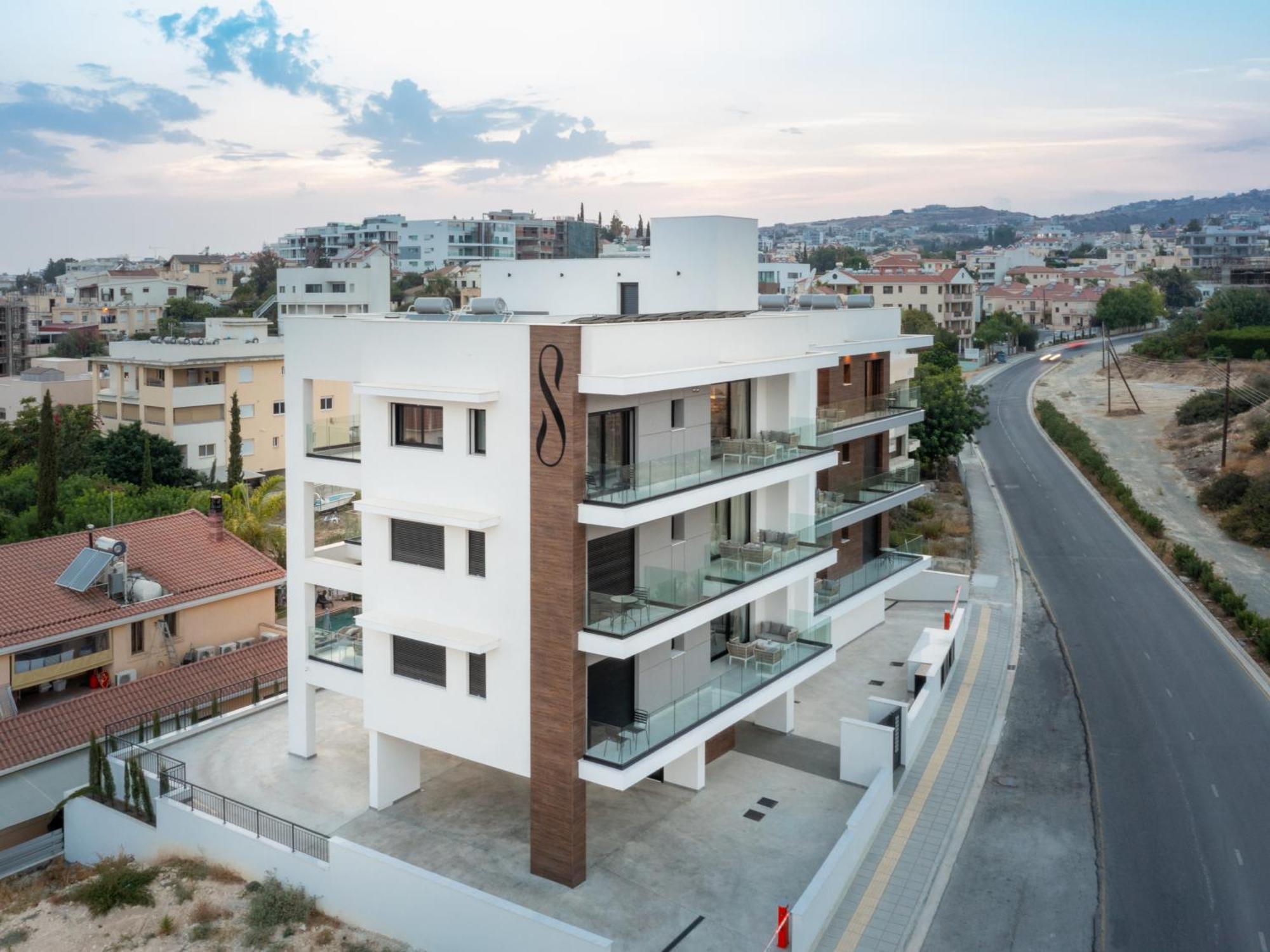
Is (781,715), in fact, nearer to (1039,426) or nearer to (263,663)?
(263,663)

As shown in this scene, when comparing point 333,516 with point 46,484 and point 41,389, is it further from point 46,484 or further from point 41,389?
point 41,389

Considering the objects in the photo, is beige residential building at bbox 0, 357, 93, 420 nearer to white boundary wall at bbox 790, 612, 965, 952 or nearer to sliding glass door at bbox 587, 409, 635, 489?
sliding glass door at bbox 587, 409, 635, 489

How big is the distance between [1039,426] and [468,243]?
85.6 meters

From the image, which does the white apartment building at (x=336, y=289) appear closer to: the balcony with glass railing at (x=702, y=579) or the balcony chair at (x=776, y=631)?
the balcony with glass railing at (x=702, y=579)

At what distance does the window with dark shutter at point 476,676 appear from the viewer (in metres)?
19.2

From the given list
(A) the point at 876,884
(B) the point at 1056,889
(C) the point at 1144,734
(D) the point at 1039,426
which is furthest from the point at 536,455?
(D) the point at 1039,426

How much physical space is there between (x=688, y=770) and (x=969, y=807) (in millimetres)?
5841

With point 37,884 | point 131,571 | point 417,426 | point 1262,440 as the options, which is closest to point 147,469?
point 131,571

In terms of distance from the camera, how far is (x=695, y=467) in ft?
65.7

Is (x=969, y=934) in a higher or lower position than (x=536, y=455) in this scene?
lower

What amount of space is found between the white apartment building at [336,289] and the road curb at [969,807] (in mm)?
63545

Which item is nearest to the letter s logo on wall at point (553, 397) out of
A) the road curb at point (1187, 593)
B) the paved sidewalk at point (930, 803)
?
the paved sidewalk at point (930, 803)

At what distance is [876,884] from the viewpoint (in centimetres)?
1914

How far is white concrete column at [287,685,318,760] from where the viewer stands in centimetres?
2295
